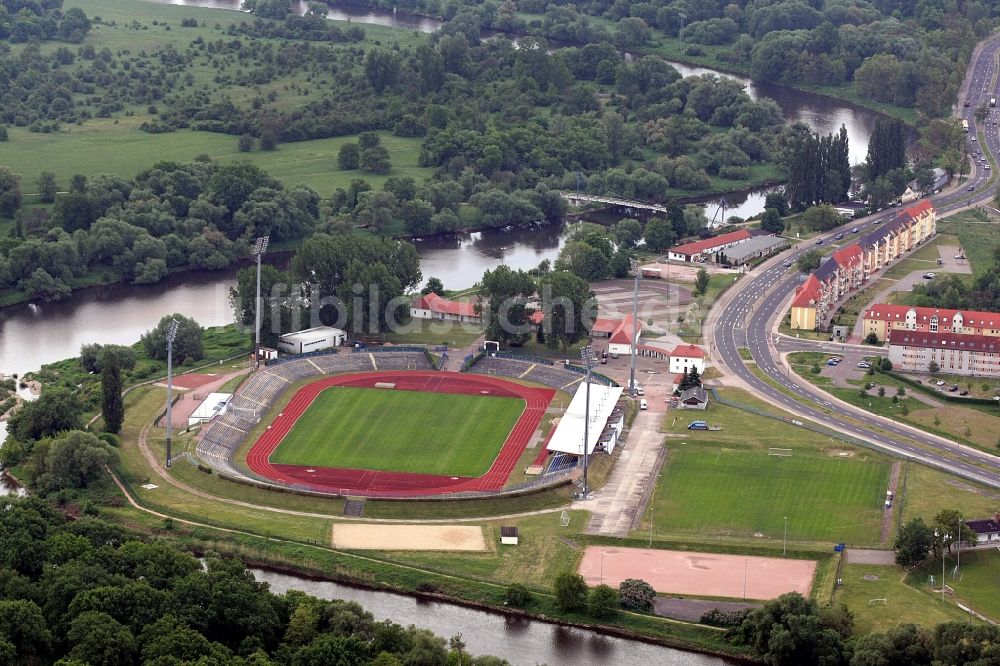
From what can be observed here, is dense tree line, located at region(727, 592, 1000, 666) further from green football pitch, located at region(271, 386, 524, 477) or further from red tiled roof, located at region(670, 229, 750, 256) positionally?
red tiled roof, located at region(670, 229, 750, 256)

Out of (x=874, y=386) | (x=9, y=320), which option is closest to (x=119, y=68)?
(x=9, y=320)

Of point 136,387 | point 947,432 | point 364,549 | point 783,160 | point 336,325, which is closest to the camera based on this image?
point 364,549

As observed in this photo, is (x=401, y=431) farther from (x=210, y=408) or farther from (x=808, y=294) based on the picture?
(x=808, y=294)

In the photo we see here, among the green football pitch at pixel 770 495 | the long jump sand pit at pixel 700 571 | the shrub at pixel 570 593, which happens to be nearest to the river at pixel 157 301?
the green football pitch at pixel 770 495

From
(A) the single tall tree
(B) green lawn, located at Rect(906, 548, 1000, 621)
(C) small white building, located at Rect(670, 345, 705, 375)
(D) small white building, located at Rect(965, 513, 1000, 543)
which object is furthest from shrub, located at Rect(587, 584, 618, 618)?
(C) small white building, located at Rect(670, 345, 705, 375)

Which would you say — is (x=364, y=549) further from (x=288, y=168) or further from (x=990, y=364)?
(x=288, y=168)

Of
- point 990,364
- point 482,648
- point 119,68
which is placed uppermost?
point 119,68
